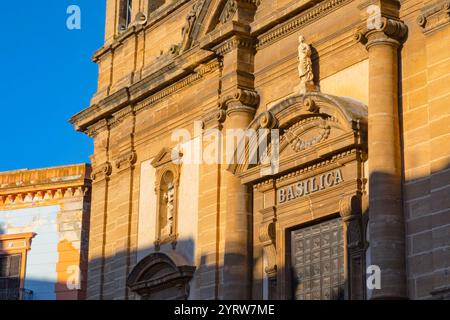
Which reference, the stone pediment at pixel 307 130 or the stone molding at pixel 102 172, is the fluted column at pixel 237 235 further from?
the stone molding at pixel 102 172

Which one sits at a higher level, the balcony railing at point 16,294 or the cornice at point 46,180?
the cornice at point 46,180

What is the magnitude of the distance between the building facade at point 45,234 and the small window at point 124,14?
5.74m

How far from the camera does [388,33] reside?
17.2 metres

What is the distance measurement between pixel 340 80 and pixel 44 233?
1399 cm

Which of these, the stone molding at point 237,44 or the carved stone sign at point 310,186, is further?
the stone molding at point 237,44

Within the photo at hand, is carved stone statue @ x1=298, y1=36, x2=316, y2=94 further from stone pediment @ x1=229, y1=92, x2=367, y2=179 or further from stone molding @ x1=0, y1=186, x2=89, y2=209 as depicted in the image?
stone molding @ x1=0, y1=186, x2=89, y2=209

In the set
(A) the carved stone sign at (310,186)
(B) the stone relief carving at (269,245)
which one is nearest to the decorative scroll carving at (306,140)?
(A) the carved stone sign at (310,186)

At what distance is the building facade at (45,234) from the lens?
29.6 meters

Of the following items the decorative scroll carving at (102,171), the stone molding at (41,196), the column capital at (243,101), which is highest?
the stone molding at (41,196)

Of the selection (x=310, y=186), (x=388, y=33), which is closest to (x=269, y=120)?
(x=310, y=186)

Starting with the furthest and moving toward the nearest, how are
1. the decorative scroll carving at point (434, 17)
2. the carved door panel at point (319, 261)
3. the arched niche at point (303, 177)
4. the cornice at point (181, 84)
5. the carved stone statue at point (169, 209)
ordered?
the carved stone statue at point (169, 209) < the cornice at point (181, 84) < the carved door panel at point (319, 261) < the arched niche at point (303, 177) < the decorative scroll carving at point (434, 17)

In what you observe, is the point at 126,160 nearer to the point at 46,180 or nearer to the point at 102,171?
the point at 102,171

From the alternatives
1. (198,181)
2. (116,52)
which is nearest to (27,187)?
(116,52)
